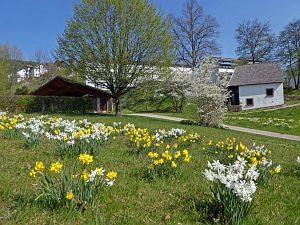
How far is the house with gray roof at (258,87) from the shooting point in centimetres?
3959

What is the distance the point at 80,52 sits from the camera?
21828 millimetres

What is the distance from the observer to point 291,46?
52.1 m

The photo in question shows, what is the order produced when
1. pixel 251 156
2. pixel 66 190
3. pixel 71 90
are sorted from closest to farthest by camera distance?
pixel 66 190 < pixel 251 156 < pixel 71 90

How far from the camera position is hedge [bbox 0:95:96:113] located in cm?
2259

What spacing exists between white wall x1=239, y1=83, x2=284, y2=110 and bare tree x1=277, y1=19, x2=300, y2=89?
15560 mm

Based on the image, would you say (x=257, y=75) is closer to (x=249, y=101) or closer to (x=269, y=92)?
(x=269, y=92)

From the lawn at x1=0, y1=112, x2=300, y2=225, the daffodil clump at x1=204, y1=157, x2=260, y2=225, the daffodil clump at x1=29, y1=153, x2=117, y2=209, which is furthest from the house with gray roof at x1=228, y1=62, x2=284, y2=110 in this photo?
the daffodil clump at x1=29, y1=153, x2=117, y2=209

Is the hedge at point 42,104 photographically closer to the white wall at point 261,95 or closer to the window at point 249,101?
the white wall at point 261,95

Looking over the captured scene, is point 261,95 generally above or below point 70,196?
above

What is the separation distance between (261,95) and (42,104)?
29.5 m

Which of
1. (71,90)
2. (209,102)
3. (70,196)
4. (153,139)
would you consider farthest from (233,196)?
(71,90)

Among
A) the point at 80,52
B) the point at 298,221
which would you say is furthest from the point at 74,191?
the point at 80,52

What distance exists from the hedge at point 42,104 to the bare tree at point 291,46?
4017 centimetres

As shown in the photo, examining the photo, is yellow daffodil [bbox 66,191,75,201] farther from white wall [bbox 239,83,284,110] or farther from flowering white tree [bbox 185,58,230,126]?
white wall [bbox 239,83,284,110]
